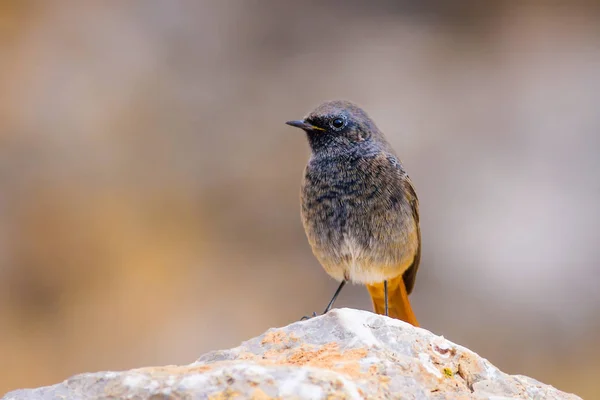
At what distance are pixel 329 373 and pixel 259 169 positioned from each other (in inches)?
264

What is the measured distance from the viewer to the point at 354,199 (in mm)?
4586

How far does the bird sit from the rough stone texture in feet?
4.62

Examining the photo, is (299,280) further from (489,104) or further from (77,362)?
(489,104)

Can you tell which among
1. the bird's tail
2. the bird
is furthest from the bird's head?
the bird's tail

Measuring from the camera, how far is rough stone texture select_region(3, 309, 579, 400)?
2.51 meters

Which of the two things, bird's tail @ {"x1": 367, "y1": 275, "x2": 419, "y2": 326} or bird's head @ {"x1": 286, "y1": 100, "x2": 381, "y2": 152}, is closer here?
bird's head @ {"x1": 286, "y1": 100, "x2": 381, "y2": 152}

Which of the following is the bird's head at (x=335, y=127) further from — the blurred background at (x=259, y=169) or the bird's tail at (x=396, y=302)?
the blurred background at (x=259, y=169)

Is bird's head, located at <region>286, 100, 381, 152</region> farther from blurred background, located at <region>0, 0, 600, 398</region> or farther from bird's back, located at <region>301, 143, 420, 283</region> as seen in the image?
blurred background, located at <region>0, 0, 600, 398</region>

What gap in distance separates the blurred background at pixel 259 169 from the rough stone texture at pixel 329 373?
5.39 metres

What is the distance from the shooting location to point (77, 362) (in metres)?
8.22

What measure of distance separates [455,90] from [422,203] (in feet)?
5.81

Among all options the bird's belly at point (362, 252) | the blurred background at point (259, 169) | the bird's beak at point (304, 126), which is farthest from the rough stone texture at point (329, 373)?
the blurred background at point (259, 169)

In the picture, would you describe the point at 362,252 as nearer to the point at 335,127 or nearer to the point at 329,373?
the point at 335,127

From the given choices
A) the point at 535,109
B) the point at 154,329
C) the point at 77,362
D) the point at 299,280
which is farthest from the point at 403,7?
the point at 77,362
